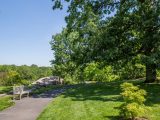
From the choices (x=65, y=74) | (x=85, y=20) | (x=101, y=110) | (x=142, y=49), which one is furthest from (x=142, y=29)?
(x=65, y=74)

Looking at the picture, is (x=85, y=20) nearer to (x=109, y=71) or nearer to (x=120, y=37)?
(x=120, y=37)

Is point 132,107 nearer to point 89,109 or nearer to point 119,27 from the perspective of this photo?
point 89,109

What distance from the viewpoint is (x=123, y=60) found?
2452 cm

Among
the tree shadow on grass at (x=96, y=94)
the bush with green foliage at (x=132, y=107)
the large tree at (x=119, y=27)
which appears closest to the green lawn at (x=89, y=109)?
the tree shadow on grass at (x=96, y=94)

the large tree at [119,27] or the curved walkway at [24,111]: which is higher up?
the large tree at [119,27]

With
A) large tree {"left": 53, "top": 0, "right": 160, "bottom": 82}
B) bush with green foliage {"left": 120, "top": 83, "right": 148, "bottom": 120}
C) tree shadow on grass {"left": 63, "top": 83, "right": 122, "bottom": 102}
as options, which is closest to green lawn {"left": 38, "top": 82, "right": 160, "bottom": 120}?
tree shadow on grass {"left": 63, "top": 83, "right": 122, "bottom": 102}

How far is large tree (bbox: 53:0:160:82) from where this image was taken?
22.1 metres

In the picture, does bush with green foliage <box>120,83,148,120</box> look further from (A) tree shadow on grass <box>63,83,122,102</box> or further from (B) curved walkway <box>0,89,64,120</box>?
(A) tree shadow on grass <box>63,83,122,102</box>

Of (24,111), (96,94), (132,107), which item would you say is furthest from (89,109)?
(96,94)

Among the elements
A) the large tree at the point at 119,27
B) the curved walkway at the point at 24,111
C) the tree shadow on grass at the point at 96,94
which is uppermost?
the large tree at the point at 119,27

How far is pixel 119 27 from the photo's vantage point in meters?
24.0

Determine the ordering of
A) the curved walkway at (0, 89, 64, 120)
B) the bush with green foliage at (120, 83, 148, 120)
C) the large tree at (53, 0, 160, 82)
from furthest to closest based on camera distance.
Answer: the large tree at (53, 0, 160, 82)
the curved walkway at (0, 89, 64, 120)
the bush with green foliage at (120, 83, 148, 120)

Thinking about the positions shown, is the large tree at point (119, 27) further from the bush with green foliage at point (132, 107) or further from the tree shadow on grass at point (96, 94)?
the bush with green foliage at point (132, 107)

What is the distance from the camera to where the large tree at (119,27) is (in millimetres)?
22078
